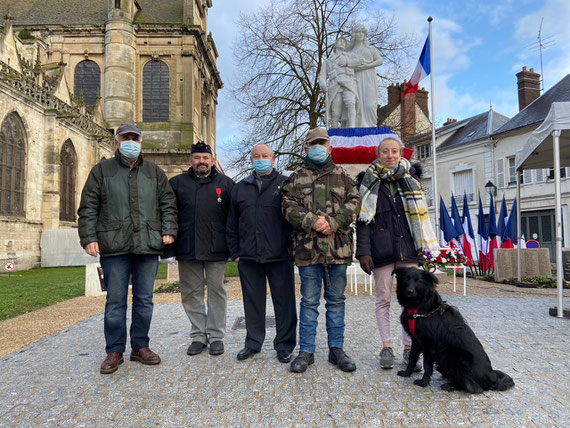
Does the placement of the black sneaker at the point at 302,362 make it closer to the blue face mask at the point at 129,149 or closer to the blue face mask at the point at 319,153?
the blue face mask at the point at 319,153

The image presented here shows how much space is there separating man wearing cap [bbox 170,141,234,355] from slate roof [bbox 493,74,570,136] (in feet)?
78.8

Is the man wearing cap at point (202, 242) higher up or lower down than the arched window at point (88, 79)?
lower down

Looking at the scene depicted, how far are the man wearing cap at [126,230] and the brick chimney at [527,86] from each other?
29.9 m

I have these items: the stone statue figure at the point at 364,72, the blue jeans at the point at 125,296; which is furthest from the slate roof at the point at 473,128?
the blue jeans at the point at 125,296

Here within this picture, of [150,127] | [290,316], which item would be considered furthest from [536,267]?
[150,127]

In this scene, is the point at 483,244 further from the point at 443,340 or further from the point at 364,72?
the point at 443,340

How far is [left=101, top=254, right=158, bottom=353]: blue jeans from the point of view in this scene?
416cm

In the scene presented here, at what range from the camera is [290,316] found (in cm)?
438

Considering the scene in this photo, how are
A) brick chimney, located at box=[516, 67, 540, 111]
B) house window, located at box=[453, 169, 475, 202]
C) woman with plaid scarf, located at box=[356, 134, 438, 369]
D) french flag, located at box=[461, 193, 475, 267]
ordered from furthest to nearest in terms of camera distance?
1. house window, located at box=[453, 169, 475, 202]
2. brick chimney, located at box=[516, 67, 540, 111]
3. french flag, located at box=[461, 193, 475, 267]
4. woman with plaid scarf, located at box=[356, 134, 438, 369]

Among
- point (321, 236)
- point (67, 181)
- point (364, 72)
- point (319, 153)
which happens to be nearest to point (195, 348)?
point (321, 236)

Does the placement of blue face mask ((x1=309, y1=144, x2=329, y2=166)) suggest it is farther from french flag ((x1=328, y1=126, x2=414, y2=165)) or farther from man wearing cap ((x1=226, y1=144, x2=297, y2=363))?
french flag ((x1=328, y1=126, x2=414, y2=165))

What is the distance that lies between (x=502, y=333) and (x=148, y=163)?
4597mm

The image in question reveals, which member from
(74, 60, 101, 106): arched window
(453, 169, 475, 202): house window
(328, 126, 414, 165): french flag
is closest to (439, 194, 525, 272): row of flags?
(328, 126, 414, 165): french flag

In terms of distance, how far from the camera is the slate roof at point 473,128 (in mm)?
28594
